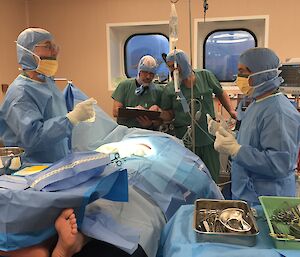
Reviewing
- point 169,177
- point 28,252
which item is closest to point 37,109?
point 169,177

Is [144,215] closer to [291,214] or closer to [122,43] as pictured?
[291,214]

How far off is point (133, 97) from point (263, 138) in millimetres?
1468

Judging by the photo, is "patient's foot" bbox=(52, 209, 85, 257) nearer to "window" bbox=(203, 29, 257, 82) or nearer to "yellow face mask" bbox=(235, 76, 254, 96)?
"yellow face mask" bbox=(235, 76, 254, 96)

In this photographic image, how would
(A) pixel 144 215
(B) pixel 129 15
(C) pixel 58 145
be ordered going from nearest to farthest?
(A) pixel 144 215 → (C) pixel 58 145 → (B) pixel 129 15

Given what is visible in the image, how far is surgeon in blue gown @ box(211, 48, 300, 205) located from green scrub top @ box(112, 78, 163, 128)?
3.77ft

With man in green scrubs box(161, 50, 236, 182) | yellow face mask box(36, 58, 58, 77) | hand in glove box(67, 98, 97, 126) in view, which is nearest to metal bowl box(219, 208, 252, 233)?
hand in glove box(67, 98, 97, 126)

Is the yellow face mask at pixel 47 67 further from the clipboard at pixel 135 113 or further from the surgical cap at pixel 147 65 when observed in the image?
the surgical cap at pixel 147 65

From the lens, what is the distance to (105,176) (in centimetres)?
107

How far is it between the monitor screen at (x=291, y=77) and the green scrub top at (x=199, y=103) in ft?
1.75

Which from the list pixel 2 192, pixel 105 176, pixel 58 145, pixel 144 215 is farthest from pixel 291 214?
pixel 58 145

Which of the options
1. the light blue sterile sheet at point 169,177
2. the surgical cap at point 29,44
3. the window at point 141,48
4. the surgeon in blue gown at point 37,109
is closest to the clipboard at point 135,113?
the light blue sterile sheet at point 169,177

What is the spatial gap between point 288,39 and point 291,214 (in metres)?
2.65

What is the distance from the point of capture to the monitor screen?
8.55 ft

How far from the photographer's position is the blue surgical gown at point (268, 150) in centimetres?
139
